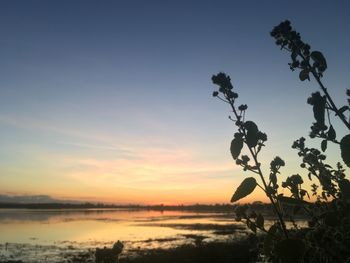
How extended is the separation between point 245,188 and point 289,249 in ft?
1.54

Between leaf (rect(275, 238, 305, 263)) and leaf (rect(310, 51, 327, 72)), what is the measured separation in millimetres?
1209

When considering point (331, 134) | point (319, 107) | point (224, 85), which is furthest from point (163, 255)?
point (319, 107)

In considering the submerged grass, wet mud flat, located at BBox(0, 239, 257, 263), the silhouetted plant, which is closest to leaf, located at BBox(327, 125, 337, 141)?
the silhouetted plant

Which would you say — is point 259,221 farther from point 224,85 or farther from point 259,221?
point 224,85

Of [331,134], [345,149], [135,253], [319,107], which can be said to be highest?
[319,107]

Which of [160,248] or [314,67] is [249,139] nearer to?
[314,67]

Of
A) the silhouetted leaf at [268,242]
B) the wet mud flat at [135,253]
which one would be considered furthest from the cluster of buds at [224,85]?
the wet mud flat at [135,253]

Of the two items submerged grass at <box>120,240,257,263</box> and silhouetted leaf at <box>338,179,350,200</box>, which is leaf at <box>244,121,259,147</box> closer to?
silhouetted leaf at <box>338,179,350,200</box>

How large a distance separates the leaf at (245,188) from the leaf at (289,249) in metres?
0.39

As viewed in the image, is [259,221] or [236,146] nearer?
[236,146]

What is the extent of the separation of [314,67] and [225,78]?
781 mm

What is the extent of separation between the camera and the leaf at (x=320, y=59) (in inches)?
113

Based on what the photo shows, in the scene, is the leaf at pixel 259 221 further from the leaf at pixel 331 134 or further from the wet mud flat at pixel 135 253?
the wet mud flat at pixel 135 253

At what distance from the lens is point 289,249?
2338 millimetres
